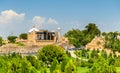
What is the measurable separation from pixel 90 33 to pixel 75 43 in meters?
13.5

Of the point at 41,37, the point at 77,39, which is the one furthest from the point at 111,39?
the point at 41,37

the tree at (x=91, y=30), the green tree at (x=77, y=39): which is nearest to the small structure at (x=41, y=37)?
the green tree at (x=77, y=39)

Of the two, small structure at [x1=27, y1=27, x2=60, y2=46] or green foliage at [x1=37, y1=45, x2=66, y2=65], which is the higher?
small structure at [x1=27, y1=27, x2=60, y2=46]

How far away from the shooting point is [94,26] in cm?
8819

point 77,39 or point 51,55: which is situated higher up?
point 77,39

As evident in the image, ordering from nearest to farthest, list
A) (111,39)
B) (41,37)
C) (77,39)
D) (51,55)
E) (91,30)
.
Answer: (51,55) < (111,39) < (77,39) < (41,37) < (91,30)

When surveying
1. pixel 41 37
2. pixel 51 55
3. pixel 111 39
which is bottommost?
pixel 51 55

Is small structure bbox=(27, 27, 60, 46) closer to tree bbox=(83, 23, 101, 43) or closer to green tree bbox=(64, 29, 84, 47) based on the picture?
green tree bbox=(64, 29, 84, 47)

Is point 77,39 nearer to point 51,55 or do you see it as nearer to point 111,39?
point 111,39

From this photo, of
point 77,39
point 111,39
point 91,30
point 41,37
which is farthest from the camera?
point 91,30

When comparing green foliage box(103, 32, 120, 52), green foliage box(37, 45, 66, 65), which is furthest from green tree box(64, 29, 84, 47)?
green foliage box(37, 45, 66, 65)

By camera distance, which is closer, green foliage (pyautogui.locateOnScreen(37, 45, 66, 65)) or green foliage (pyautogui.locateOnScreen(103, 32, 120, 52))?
green foliage (pyautogui.locateOnScreen(37, 45, 66, 65))

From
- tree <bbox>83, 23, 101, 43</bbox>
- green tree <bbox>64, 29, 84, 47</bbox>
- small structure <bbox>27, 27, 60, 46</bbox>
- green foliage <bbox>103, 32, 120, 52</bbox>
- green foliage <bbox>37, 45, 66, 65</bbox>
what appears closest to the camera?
green foliage <bbox>37, 45, 66, 65</bbox>

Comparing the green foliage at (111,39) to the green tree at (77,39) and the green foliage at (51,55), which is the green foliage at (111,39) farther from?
the green foliage at (51,55)
